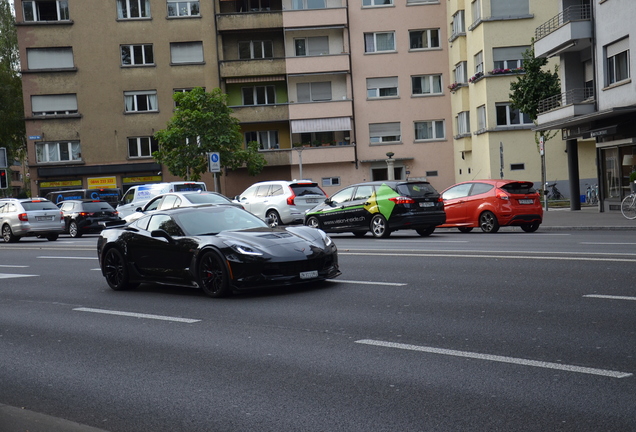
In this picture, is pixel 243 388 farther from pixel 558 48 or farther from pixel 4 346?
pixel 558 48

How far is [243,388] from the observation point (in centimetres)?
634

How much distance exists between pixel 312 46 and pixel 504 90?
16.9m

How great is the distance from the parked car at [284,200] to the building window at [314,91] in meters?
27.1

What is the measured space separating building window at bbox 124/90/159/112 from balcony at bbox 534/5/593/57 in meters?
29.9

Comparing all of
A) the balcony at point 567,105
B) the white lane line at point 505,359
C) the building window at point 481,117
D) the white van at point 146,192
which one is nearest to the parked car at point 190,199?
the white van at point 146,192

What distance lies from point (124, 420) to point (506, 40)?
140 ft

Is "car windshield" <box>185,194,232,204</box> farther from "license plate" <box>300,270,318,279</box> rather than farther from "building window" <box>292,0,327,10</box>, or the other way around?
"building window" <box>292,0,327,10</box>

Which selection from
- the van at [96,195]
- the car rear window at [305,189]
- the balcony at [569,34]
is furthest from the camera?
the van at [96,195]

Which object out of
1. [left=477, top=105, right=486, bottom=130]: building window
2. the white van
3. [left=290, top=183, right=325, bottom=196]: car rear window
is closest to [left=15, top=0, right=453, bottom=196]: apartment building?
[left=477, top=105, right=486, bottom=130]: building window

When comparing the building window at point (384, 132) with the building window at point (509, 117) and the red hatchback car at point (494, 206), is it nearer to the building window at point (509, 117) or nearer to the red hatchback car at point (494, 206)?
the building window at point (509, 117)

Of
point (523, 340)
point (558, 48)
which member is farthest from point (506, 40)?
point (523, 340)

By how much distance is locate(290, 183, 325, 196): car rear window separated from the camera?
30484mm

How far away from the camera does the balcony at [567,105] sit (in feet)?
108

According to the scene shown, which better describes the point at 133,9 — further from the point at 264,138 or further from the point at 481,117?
the point at 481,117
